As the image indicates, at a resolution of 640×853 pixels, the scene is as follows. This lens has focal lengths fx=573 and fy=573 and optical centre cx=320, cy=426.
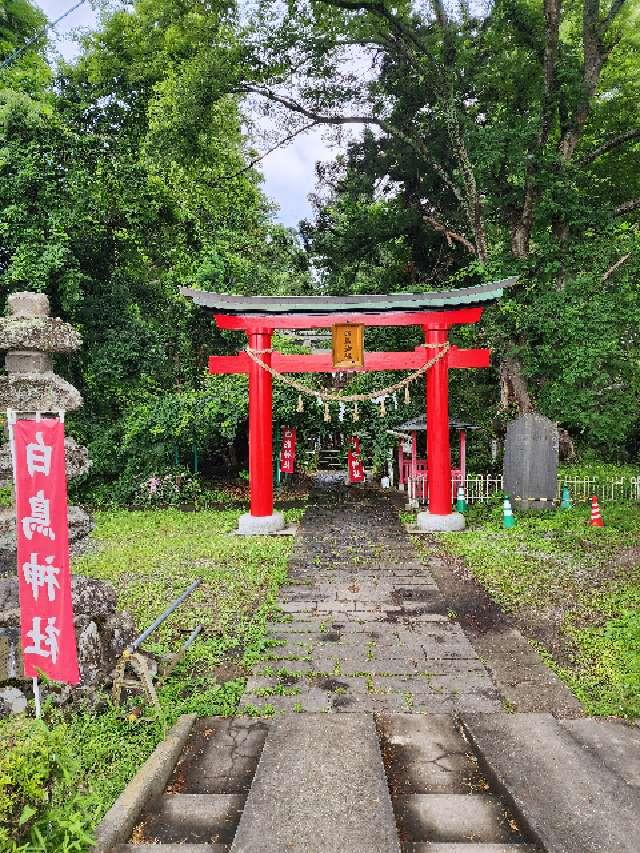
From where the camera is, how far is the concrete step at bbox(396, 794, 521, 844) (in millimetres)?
3057

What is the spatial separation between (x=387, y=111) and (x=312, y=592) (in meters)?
15.5

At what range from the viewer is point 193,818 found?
10.8ft

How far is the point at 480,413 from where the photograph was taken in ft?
55.7

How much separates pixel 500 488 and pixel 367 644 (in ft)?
32.4

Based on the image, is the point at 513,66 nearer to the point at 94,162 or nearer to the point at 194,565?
the point at 94,162

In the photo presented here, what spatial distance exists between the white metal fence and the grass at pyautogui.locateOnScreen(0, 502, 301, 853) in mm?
4898

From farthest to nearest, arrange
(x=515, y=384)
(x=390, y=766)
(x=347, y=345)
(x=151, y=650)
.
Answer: (x=515, y=384) < (x=347, y=345) < (x=151, y=650) < (x=390, y=766)

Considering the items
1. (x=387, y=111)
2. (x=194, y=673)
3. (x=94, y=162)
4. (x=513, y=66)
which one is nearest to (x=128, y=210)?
(x=94, y=162)

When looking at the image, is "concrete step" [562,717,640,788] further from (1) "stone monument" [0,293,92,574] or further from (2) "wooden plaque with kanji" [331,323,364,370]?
(2) "wooden plaque with kanji" [331,323,364,370]

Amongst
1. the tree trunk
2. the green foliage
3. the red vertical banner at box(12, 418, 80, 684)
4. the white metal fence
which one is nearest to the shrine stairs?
the red vertical banner at box(12, 418, 80, 684)

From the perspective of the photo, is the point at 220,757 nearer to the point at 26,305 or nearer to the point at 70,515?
the point at 70,515

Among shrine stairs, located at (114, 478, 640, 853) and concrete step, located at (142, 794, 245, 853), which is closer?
shrine stairs, located at (114, 478, 640, 853)

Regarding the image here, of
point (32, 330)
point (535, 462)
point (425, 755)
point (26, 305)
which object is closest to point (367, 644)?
point (425, 755)

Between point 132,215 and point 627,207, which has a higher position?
point 627,207
